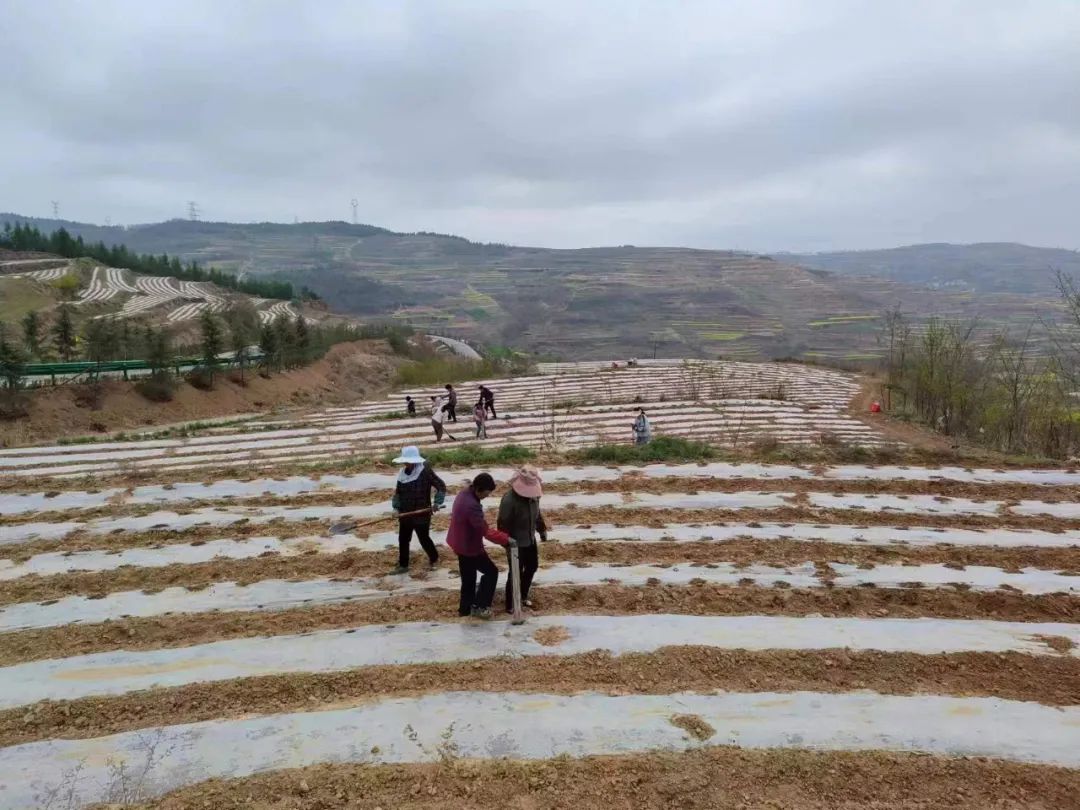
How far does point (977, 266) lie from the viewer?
149 m

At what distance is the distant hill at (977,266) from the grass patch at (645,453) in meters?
128

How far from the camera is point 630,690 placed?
15.0 feet

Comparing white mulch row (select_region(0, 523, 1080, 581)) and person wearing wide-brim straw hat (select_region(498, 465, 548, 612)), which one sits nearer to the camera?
person wearing wide-brim straw hat (select_region(498, 465, 548, 612))

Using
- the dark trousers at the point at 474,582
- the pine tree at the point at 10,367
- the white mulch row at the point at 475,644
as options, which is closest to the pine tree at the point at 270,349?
the pine tree at the point at 10,367

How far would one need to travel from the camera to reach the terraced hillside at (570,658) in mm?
3811

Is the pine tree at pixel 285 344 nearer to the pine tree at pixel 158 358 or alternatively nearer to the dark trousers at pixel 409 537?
the pine tree at pixel 158 358

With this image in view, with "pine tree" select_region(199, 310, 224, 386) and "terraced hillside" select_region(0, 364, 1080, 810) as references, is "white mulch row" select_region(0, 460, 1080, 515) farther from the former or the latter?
"pine tree" select_region(199, 310, 224, 386)

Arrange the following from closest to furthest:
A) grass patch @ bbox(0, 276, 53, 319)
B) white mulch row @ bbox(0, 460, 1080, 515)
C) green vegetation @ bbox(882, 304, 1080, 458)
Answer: white mulch row @ bbox(0, 460, 1080, 515) → green vegetation @ bbox(882, 304, 1080, 458) → grass patch @ bbox(0, 276, 53, 319)

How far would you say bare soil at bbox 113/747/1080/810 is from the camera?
142 inches

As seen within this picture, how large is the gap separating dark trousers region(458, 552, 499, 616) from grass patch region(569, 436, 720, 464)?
5.34m

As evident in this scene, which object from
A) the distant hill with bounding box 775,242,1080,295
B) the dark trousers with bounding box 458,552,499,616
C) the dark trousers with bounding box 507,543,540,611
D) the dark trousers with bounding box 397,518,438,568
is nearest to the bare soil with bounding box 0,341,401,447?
the dark trousers with bounding box 397,518,438,568

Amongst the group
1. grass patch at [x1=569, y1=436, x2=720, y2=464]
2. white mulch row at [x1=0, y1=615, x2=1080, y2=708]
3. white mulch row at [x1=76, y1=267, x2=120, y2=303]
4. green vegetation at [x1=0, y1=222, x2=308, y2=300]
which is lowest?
white mulch row at [x1=0, y1=615, x2=1080, y2=708]

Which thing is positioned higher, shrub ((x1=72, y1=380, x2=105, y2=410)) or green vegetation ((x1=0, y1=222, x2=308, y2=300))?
green vegetation ((x1=0, y1=222, x2=308, y2=300))

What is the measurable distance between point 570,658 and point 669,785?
4.36 ft
